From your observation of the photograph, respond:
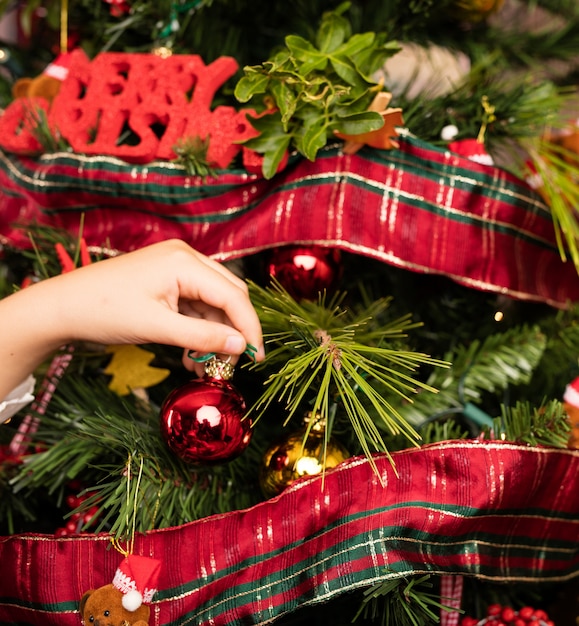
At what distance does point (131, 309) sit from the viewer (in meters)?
0.45

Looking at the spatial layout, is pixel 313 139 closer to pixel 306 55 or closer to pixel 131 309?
pixel 306 55

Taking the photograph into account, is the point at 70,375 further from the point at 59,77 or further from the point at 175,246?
the point at 59,77

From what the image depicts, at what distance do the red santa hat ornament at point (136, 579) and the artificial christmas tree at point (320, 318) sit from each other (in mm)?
12

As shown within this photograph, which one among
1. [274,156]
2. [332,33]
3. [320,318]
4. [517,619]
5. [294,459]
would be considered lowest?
[517,619]

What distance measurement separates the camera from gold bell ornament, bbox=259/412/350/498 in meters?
0.51

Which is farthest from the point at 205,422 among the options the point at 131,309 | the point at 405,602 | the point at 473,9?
the point at 473,9

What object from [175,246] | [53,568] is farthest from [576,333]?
[53,568]

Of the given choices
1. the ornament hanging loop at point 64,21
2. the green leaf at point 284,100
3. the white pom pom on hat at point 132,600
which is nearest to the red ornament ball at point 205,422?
the white pom pom on hat at point 132,600

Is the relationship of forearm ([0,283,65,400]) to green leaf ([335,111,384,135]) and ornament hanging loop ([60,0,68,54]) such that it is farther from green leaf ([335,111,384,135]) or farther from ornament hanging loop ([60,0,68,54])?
ornament hanging loop ([60,0,68,54])

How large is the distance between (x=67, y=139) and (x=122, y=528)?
39 centimetres

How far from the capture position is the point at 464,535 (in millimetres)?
469

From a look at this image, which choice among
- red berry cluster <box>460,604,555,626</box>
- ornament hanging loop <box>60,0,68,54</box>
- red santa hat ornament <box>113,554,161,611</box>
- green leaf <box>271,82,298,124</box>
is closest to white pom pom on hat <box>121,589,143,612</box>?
red santa hat ornament <box>113,554,161,611</box>

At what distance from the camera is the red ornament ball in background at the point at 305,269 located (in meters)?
0.55

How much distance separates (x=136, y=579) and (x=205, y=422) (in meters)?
0.12
